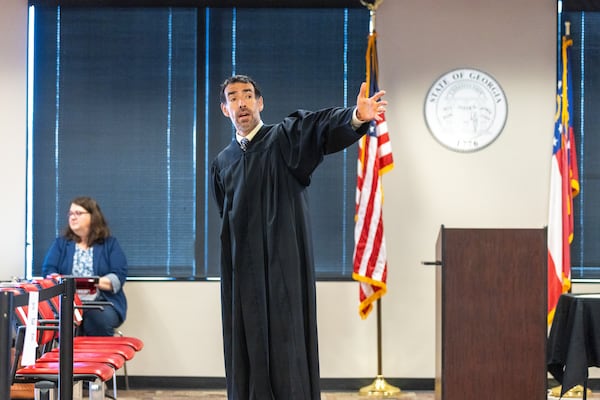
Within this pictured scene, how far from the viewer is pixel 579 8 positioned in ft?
21.5

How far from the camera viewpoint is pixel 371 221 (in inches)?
246

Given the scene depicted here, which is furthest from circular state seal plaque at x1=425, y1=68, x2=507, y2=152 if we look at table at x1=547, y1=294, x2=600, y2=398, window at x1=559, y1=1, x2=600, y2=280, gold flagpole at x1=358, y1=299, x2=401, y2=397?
table at x1=547, y1=294, x2=600, y2=398

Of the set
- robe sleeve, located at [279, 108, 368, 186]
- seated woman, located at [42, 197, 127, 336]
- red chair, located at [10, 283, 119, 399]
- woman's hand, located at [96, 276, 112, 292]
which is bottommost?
red chair, located at [10, 283, 119, 399]

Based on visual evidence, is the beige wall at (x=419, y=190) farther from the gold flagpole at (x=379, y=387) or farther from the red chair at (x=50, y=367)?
the red chair at (x=50, y=367)

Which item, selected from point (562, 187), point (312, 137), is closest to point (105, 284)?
point (312, 137)

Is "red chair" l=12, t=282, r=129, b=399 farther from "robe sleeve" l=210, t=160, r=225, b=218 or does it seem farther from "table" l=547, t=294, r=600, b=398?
"table" l=547, t=294, r=600, b=398

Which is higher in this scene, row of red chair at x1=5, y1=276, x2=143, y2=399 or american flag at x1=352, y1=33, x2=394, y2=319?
american flag at x1=352, y1=33, x2=394, y2=319

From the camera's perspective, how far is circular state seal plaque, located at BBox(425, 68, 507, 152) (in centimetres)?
654

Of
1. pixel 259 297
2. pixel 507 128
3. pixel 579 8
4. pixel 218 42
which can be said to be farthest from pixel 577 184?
pixel 259 297

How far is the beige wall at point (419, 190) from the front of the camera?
258 inches

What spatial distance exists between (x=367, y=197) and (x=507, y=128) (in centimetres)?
119

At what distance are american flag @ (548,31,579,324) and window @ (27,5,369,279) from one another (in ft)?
4.68

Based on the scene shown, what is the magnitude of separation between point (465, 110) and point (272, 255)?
3.37 meters

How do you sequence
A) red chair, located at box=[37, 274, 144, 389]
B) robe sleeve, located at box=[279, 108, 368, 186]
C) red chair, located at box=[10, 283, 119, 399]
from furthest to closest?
red chair, located at box=[37, 274, 144, 389]
red chair, located at box=[10, 283, 119, 399]
robe sleeve, located at box=[279, 108, 368, 186]
